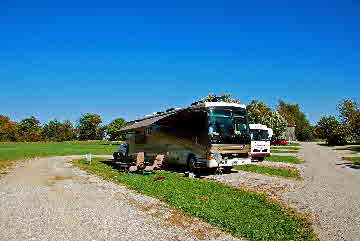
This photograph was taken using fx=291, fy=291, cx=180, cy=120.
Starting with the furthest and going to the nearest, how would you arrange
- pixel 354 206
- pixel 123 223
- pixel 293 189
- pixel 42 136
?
1. pixel 42 136
2. pixel 293 189
3. pixel 354 206
4. pixel 123 223

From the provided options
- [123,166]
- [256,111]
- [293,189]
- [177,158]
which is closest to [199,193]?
[293,189]

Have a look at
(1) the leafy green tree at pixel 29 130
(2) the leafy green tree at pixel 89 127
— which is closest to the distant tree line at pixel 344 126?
(2) the leafy green tree at pixel 89 127

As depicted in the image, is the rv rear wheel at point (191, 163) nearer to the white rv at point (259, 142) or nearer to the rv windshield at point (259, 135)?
the white rv at point (259, 142)

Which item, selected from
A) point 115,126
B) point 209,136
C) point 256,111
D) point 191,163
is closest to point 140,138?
point 191,163

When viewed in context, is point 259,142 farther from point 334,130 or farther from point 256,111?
point 334,130

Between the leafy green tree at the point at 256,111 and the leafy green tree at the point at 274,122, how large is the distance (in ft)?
1.93

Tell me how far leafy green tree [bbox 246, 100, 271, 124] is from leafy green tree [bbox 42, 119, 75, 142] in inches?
2142

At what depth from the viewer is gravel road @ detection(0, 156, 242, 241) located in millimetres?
5488

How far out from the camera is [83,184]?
11680 millimetres

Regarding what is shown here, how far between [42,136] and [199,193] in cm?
8150

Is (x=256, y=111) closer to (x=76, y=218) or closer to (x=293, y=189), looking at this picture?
(x=293, y=189)

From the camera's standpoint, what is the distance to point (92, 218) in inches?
261

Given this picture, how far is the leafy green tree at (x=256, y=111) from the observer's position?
5184 cm

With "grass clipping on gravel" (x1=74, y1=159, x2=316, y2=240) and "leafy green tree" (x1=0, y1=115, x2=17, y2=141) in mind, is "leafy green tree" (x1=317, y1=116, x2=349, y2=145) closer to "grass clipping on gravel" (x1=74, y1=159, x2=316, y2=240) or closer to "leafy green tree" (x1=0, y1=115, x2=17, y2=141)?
"grass clipping on gravel" (x1=74, y1=159, x2=316, y2=240)
